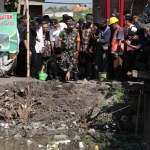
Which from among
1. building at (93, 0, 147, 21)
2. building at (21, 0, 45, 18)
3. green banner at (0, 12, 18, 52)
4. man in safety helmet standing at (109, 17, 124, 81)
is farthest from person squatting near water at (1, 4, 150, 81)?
building at (21, 0, 45, 18)

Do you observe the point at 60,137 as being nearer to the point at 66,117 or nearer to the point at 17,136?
the point at 17,136

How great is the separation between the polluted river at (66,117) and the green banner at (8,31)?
1.22 metres

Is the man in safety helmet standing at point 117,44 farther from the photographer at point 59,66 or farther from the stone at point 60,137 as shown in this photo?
the stone at point 60,137

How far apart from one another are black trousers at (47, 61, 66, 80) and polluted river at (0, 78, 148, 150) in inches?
21.5

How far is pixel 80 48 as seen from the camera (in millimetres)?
13438

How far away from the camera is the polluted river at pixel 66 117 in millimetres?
9672

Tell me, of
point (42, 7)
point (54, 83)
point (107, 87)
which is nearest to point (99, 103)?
point (107, 87)

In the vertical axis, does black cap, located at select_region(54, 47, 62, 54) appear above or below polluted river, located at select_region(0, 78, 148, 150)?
above

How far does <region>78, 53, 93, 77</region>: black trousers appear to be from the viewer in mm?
13632

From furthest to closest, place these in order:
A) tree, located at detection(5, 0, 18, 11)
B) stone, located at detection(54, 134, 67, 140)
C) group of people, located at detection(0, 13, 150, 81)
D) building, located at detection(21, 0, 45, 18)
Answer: building, located at detection(21, 0, 45, 18), tree, located at detection(5, 0, 18, 11), group of people, located at detection(0, 13, 150, 81), stone, located at detection(54, 134, 67, 140)

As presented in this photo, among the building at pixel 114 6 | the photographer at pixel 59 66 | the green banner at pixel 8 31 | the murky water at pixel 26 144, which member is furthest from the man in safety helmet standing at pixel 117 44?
the building at pixel 114 6

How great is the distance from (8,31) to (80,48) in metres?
2.10

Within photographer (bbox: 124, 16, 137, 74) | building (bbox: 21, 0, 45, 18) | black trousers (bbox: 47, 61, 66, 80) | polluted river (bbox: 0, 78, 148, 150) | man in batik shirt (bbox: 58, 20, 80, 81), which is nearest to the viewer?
polluted river (bbox: 0, 78, 148, 150)

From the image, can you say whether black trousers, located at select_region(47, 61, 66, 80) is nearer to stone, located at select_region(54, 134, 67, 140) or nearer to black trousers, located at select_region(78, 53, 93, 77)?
black trousers, located at select_region(78, 53, 93, 77)
